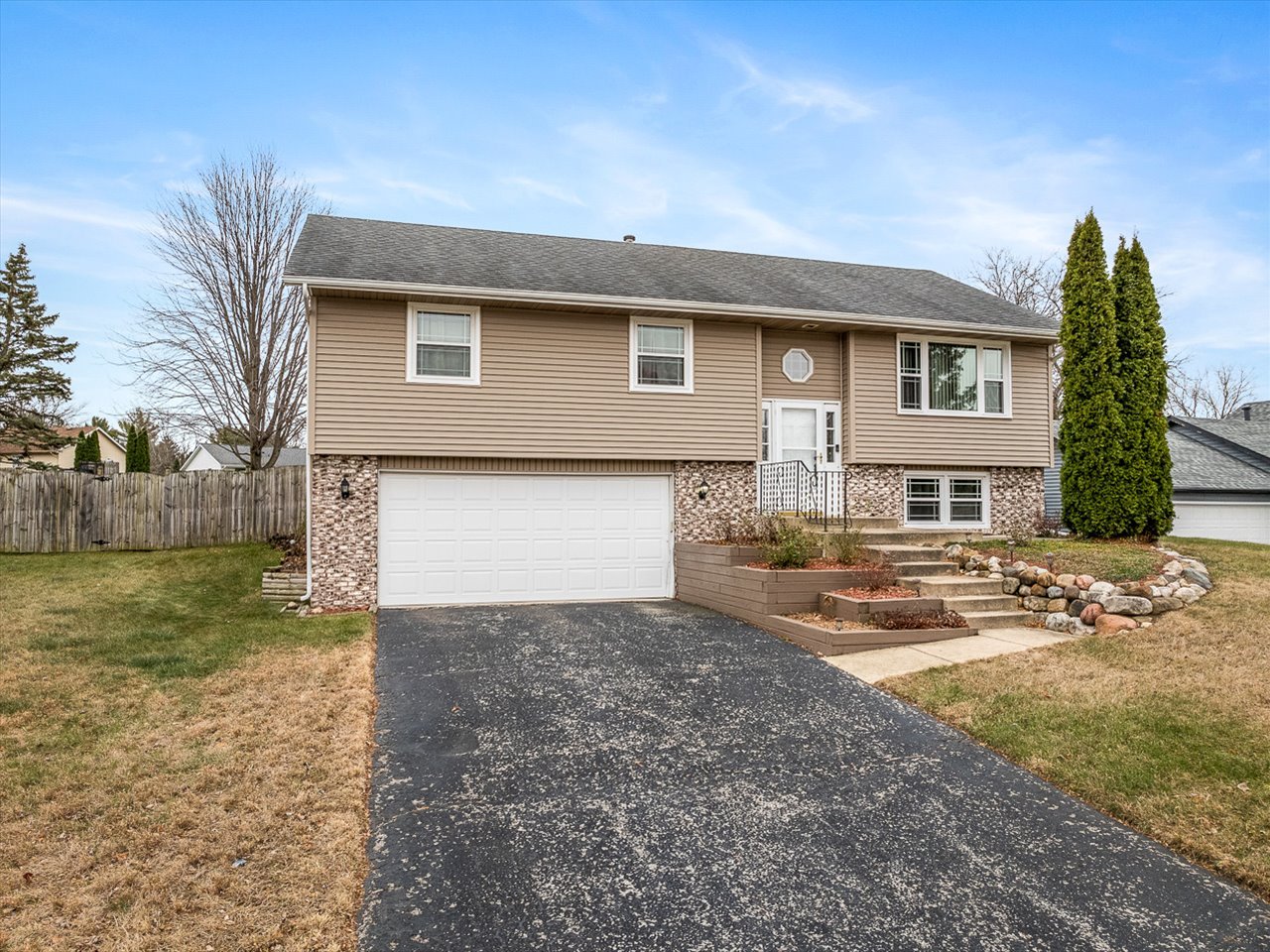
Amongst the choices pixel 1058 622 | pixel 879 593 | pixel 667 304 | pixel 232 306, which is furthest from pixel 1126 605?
pixel 232 306

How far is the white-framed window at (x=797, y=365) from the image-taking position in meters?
12.8

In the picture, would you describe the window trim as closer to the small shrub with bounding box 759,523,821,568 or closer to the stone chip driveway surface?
the small shrub with bounding box 759,523,821,568

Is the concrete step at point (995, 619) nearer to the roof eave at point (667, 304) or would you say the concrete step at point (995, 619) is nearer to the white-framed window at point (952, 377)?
the white-framed window at point (952, 377)

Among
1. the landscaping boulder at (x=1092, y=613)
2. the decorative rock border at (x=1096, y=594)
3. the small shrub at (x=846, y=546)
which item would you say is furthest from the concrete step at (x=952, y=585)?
the landscaping boulder at (x=1092, y=613)

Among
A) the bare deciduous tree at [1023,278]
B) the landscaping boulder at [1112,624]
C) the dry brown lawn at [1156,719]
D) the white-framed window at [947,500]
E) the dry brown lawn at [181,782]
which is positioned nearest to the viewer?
the dry brown lawn at [181,782]

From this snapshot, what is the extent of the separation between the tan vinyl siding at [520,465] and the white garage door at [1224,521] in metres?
16.0

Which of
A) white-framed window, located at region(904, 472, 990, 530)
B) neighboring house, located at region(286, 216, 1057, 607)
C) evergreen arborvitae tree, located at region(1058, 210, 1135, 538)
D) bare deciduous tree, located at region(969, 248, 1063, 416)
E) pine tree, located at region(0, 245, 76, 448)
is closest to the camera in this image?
neighboring house, located at region(286, 216, 1057, 607)

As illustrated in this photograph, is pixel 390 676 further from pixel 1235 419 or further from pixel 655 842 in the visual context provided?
pixel 1235 419

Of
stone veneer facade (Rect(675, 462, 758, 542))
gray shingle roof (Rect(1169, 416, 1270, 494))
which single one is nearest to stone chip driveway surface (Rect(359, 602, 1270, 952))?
stone veneer facade (Rect(675, 462, 758, 542))

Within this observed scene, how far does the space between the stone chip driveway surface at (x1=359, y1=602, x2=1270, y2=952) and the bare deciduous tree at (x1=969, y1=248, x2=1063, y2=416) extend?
93.8 feet

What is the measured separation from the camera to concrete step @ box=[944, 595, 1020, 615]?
916 centimetres

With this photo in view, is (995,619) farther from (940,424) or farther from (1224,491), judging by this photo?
(1224,491)

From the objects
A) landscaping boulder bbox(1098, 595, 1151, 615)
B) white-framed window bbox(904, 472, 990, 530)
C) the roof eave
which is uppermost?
the roof eave

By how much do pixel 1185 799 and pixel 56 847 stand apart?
6.29 meters
